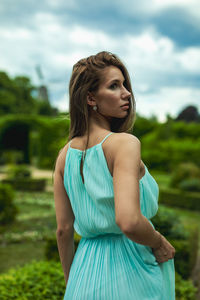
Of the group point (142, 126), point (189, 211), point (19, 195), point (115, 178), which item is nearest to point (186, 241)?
point (115, 178)

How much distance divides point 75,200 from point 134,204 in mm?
413

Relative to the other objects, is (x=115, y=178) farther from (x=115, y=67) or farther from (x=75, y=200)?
(x=115, y=67)

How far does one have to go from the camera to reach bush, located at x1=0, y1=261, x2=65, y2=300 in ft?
9.28

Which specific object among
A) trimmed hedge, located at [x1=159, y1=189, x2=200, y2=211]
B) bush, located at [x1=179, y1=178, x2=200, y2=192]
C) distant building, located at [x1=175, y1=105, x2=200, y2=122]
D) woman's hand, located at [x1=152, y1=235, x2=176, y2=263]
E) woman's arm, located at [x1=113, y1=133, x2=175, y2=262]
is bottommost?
trimmed hedge, located at [x1=159, y1=189, x2=200, y2=211]

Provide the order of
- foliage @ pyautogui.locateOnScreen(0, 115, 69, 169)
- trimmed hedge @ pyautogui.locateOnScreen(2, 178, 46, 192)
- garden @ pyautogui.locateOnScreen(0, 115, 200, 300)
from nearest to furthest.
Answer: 1. garden @ pyautogui.locateOnScreen(0, 115, 200, 300)
2. trimmed hedge @ pyautogui.locateOnScreen(2, 178, 46, 192)
3. foliage @ pyautogui.locateOnScreen(0, 115, 69, 169)

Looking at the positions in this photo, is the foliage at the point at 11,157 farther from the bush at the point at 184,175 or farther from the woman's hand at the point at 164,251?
the woman's hand at the point at 164,251

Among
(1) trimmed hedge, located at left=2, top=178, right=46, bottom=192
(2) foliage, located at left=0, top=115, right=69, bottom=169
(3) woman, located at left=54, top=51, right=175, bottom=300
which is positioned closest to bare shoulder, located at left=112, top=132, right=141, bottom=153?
(3) woman, located at left=54, top=51, right=175, bottom=300

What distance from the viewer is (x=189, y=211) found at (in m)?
11.7

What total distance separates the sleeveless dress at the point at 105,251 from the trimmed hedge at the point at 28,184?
45.2 ft

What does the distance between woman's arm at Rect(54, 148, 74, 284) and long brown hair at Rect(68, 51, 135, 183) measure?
178 millimetres

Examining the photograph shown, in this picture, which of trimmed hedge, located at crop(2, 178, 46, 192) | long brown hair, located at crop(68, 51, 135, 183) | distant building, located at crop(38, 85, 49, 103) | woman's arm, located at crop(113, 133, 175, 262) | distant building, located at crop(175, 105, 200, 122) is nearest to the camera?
Answer: woman's arm, located at crop(113, 133, 175, 262)

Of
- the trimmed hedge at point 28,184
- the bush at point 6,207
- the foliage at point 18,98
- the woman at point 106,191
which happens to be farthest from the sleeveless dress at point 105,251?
the foliage at point 18,98

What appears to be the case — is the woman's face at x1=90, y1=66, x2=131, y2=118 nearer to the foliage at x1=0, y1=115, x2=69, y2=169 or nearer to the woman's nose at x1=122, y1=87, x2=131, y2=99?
the woman's nose at x1=122, y1=87, x2=131, y2=99

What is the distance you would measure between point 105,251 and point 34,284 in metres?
1.78
